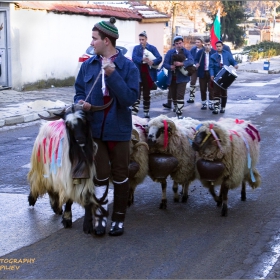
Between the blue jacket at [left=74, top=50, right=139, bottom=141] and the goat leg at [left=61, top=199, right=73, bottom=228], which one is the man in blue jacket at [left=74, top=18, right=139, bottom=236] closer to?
the blue jacket at [left=74, top=50, right=139, bottom=141]

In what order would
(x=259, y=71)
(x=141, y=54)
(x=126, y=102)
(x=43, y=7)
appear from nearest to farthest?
1. (x=126, y=102)
2. (x=141, y=54)
3. (x=43, y=7)
4. (x=259, y=71)

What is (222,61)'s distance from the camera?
51.8 feet

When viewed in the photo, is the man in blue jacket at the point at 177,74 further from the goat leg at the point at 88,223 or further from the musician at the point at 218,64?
the goat leg at the point at 88,223

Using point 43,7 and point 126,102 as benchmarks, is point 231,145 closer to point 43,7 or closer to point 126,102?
point 126,102

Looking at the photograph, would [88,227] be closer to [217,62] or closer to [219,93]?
[219,93]

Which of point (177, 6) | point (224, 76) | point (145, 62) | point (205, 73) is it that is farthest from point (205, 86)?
point (177, 6)

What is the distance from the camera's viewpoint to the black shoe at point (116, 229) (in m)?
6.15

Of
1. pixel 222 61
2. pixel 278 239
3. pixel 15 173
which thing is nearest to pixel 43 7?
pixel 222 61

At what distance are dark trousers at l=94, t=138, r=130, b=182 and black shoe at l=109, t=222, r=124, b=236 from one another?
1.37ft

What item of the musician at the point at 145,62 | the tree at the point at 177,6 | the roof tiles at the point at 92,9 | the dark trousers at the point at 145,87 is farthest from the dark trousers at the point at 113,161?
the tree at the point at 177,6

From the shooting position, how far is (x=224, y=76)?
1519 centimetres

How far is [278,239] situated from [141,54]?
27.2ft

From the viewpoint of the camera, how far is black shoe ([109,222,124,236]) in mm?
6152

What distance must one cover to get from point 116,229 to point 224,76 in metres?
9.55
